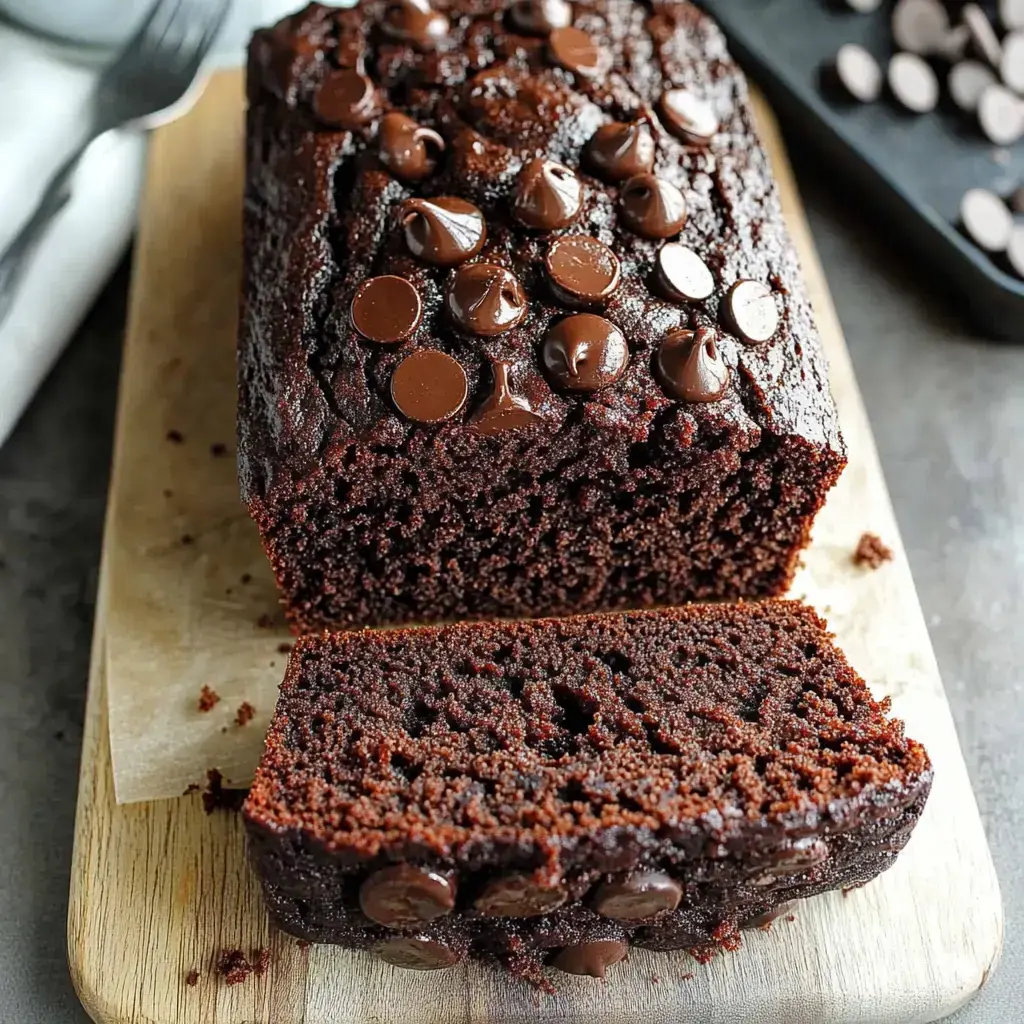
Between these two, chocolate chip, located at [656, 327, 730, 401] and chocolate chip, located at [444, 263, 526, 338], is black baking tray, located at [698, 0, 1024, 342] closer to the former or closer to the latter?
chocolate chip, located at [656, 327, 730, 401]

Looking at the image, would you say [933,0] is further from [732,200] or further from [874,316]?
[732,200]

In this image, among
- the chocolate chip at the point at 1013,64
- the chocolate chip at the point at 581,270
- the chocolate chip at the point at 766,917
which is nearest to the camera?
the chocolate chip at the point at 766,917

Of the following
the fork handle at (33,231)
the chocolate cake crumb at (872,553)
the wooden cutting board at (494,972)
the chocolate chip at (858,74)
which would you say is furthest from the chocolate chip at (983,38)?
A: the fork handle at (33,231)

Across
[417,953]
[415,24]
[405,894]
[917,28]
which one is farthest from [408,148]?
[917,28]

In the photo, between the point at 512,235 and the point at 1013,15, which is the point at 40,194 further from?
the point at 1013,15

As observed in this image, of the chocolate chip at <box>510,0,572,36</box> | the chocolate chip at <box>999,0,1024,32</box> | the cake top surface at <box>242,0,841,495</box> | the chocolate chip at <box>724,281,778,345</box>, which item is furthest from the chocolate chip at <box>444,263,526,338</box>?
the chocolate chip at <box>999,0,1024,32</box>

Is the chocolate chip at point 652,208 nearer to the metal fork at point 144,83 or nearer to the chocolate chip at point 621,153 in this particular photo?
the chocolate chip at point 621,153
